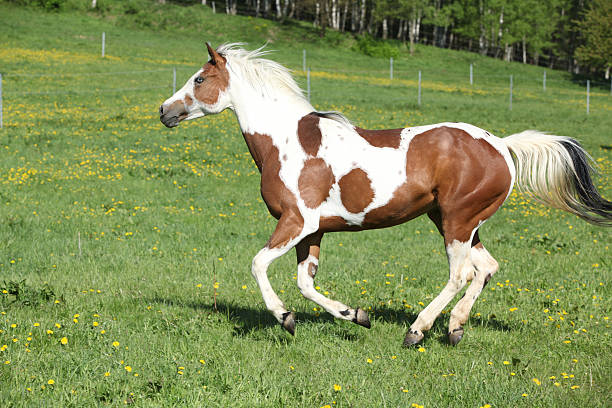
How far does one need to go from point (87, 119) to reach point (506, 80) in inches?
1410

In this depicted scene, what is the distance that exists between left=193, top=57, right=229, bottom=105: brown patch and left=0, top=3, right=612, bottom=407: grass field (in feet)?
7.23

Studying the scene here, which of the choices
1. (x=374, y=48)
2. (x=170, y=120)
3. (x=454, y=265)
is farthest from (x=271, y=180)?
(x=374, y=48)

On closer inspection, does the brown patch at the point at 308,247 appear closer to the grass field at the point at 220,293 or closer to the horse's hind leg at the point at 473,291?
the grass field at the point at 220,293

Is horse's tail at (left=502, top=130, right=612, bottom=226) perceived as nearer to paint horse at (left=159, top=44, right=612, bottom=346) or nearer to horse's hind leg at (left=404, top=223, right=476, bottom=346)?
paint horse at (left=159, top=44, right=612, bottom=346)

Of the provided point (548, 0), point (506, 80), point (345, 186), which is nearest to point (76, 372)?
point (345, 186)

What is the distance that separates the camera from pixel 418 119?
85.7ft

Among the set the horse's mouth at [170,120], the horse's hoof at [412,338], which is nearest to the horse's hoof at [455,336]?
the horse's hoof at [412,338]

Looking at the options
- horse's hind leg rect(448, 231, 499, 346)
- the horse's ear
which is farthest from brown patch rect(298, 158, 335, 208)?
horse's hind leg rect(448, 231, 499, 346)

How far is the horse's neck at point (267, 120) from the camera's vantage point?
19.4ft

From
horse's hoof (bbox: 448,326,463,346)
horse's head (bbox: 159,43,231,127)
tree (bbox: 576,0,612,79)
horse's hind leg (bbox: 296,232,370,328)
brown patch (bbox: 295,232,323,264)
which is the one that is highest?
tree (bbox: 576,0,612,79)

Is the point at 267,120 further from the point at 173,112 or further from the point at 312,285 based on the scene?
the point at 312,285

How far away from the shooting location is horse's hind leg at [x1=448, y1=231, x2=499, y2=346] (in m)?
5.79

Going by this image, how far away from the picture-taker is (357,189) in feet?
18.5

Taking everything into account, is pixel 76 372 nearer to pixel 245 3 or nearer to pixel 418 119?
pixel 418 119
